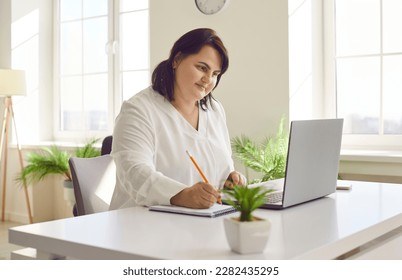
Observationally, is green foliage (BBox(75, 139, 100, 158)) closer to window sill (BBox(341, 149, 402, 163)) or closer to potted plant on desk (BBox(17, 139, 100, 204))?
potted plant on desk (BBox(17, 139, 100, 204))

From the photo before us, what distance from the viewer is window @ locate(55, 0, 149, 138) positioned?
522 centimetres

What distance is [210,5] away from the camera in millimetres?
4270

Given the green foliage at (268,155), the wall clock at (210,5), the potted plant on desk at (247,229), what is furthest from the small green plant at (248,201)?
the wall clock at (210,5)

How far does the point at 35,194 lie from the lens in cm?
555

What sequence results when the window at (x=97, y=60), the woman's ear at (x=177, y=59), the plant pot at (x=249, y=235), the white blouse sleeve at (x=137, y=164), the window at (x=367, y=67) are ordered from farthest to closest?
the window at (x=97, y=60)
the window at (x=367, y=67)
the woman's ear at (x=177, y=59)
the white blouse sleeve at (x=137, y=164)
the plant pot at (x=249, y=235)

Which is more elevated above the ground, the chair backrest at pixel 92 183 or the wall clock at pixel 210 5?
the wall clock at pixel 210 5

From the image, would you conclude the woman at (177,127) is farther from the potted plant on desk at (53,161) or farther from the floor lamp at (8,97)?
the floor lamp at (8,97)

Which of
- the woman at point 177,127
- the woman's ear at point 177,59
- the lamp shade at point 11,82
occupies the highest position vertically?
the lamp shade at point 11,82

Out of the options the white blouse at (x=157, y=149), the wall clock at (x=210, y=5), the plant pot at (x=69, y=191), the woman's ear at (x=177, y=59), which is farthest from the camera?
the plant pot at (x=69, y=191)

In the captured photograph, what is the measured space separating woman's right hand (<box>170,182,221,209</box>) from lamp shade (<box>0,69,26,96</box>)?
157 inches

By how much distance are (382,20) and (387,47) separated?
0.18 m

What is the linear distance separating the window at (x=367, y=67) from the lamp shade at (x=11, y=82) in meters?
2.95

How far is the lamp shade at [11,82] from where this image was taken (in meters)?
5.25

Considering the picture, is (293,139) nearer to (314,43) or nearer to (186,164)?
(186,164)
